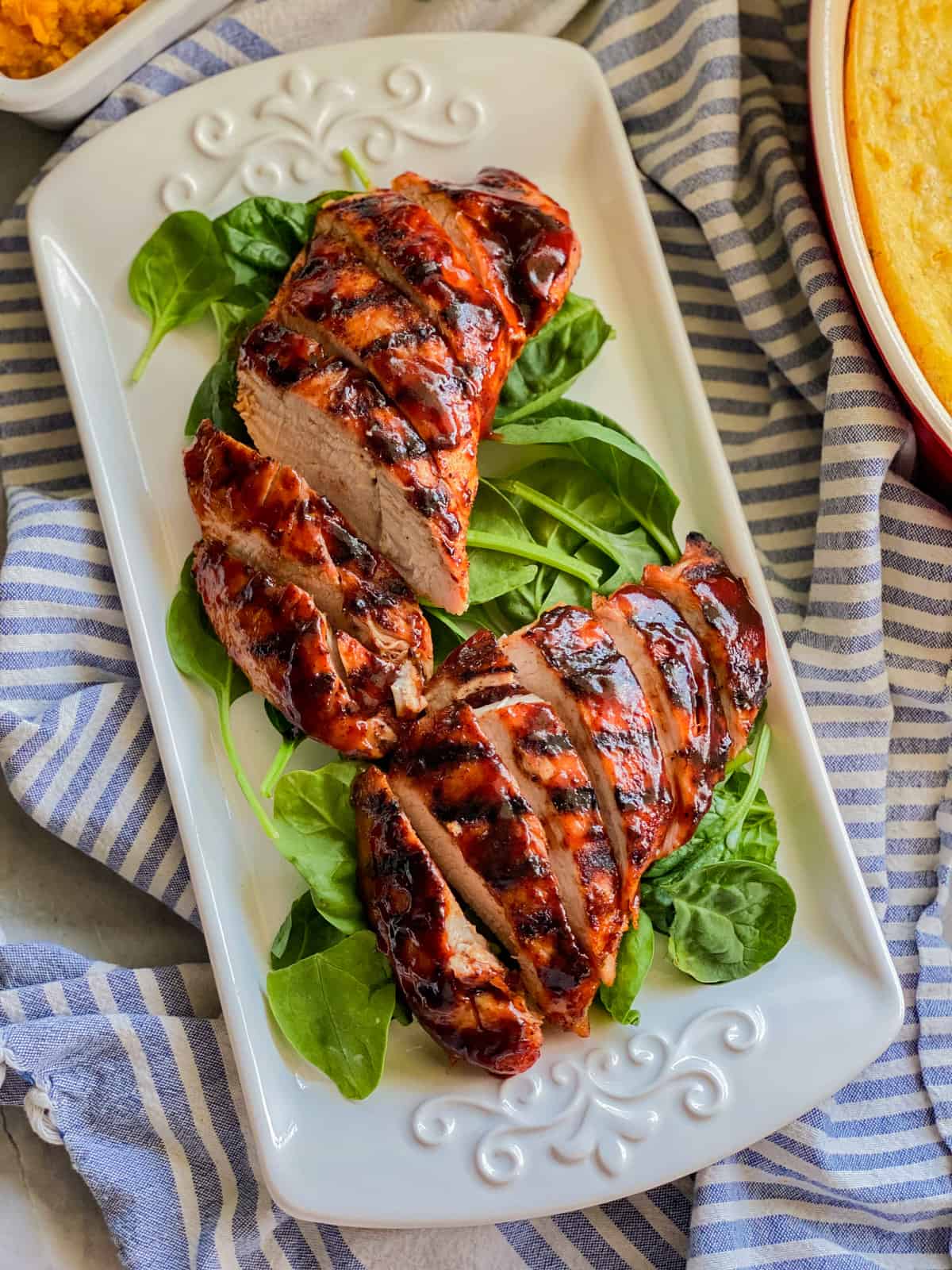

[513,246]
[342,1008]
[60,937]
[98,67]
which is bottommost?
[60,937]

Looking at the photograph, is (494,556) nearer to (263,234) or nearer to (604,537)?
(604,537)

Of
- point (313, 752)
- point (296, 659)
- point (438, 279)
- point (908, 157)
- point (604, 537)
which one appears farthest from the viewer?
point (908, 157)

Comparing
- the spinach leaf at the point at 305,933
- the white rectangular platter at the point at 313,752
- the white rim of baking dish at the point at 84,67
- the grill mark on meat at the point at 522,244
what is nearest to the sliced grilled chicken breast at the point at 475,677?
the white rectangular platter at the point at 313,752

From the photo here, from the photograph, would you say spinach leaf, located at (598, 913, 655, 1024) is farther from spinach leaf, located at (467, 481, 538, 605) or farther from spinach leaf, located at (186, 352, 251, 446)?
spinach leaf, located at (186, 352, 251, 446)

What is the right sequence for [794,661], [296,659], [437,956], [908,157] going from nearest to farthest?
1. [437,956]
2. [296,659]
3. [908,157]
4. [794,661]

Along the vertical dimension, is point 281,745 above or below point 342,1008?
above

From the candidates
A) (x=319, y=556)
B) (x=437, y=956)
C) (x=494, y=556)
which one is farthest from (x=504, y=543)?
(x=437, y=956)

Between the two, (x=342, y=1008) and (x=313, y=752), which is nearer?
(x=342, y=1008)

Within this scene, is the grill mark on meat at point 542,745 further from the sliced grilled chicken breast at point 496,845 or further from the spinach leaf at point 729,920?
the spinach leaf at point 729,920
